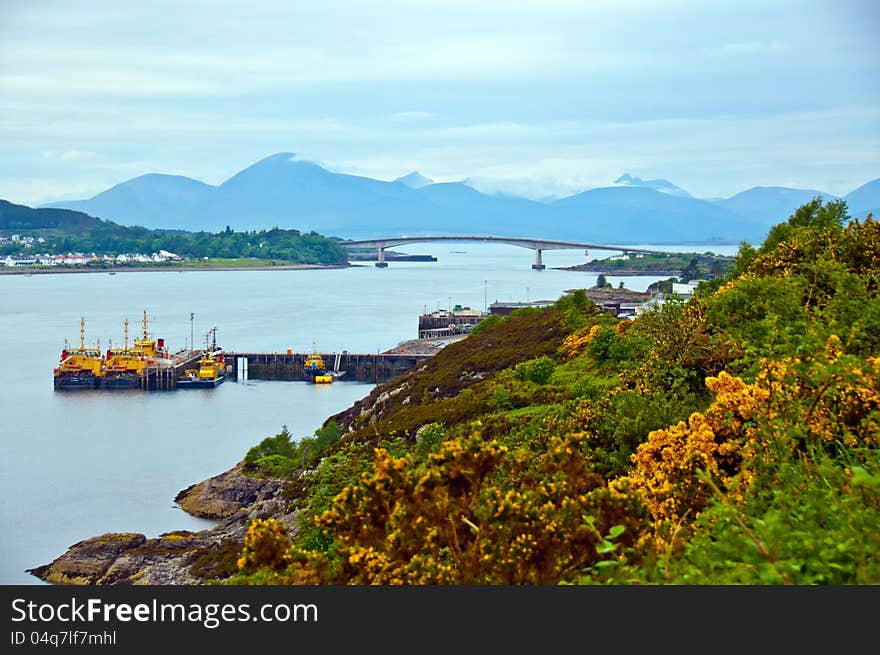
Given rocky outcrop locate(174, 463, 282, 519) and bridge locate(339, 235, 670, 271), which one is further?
bridge locate(339, 235, 670, 271)

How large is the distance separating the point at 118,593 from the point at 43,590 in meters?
0.18

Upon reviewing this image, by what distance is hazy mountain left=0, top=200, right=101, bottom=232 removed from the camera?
118000mm

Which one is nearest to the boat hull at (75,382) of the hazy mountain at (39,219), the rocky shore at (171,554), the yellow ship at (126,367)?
the yellow ship at (126,367)

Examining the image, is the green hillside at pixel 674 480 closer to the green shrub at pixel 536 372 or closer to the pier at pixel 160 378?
the green shrub at pixel 536 372

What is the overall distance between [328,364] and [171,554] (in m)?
23.2

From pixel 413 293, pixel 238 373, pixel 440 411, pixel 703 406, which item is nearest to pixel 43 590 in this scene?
pixel 703 406

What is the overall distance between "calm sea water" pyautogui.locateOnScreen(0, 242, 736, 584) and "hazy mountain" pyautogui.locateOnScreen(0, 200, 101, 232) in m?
50.2

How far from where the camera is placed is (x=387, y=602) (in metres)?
2.41

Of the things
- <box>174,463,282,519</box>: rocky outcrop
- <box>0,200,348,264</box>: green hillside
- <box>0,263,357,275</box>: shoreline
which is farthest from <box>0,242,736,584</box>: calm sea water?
<box>0,200,348,264</box>: green hillside

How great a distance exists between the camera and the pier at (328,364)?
34219 mm

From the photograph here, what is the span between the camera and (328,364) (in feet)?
116

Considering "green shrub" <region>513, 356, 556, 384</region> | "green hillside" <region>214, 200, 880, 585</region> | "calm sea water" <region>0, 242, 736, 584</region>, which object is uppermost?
"green hillside" <region>214, 200, 880, 585</region>

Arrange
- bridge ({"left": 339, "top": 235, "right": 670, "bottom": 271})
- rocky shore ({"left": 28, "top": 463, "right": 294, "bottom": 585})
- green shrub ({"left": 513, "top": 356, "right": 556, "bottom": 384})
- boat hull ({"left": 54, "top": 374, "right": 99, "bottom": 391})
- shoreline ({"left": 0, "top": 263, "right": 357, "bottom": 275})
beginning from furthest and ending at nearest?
1. shoreline ({"left": 0, "top": 263, "right": 357, "bottom": 275})
2. bridge ({"left": 339, "top": 235, "right": 670, "bottom": 271})
3. boat hull ({"left": 54, "top": 374, "right": 99, "bottom": 391})
4. green shrub ({"left": 513, "top": 356, "right": 556, "bottom": 384})
5. rocky shore ({"left": 28, "top": 463, "right": 294, "bottom": 585})

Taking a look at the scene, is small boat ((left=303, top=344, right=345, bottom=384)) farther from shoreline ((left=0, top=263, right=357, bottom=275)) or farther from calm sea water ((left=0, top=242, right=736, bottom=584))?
shoreline ((left=0, top=263, right=357, bottom=275))
